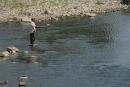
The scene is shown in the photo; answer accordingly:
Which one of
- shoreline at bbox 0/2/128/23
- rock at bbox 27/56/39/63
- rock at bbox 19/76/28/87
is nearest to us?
rock at bbox 19/76/28/87

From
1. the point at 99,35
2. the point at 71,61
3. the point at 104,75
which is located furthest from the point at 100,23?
the point at 104,75

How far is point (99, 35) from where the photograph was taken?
53.3 m

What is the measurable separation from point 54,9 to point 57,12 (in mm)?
1709

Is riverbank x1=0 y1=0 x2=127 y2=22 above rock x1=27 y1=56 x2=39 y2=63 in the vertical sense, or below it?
above

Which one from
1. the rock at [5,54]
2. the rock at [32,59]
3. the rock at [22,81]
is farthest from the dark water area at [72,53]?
the rock at [5,54]

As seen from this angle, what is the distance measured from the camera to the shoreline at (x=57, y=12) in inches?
2502

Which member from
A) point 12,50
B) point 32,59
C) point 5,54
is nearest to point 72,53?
point 32,59

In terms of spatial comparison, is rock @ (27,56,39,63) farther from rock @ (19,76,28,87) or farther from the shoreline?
the shoreline

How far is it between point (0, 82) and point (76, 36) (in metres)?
20.2

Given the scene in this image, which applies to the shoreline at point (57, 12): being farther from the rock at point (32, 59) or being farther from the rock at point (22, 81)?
the rock at point (22, 81)

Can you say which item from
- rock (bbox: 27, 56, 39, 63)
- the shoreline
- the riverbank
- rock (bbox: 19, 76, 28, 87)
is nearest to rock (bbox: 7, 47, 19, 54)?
rock (bbox: 27, 56, 39, 63)

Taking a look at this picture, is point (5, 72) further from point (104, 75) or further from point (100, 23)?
point (100, 23)

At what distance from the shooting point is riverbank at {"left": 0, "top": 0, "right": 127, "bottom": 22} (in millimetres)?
64438

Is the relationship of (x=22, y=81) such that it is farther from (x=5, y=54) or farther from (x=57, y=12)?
(x=57, y=12)
